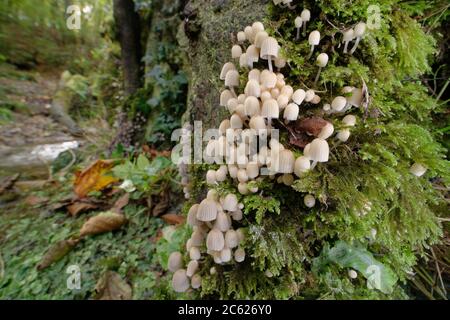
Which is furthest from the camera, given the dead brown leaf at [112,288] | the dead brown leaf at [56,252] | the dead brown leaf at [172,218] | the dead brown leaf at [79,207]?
the dead brown leaf at [79,207]

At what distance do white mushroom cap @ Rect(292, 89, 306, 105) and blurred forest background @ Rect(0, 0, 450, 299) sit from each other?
2.79 feet

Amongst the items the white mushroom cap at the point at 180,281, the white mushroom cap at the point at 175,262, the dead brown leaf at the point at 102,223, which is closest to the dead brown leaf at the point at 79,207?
the dead brown leaf at the point at 102,223

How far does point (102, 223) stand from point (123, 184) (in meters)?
0.50

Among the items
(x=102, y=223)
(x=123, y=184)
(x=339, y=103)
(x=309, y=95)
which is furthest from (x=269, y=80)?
(x=123, y=184)

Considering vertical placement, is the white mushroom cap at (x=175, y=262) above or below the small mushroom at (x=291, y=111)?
below

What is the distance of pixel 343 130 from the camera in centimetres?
116

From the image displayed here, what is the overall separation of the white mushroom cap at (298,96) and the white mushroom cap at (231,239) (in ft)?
2.04

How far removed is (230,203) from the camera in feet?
3.77

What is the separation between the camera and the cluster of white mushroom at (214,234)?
44.9 inches

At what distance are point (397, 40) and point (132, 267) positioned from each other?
2.37 m

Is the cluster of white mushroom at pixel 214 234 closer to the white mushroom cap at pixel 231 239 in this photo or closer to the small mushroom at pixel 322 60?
the white mushroom cap at pixel 231 239

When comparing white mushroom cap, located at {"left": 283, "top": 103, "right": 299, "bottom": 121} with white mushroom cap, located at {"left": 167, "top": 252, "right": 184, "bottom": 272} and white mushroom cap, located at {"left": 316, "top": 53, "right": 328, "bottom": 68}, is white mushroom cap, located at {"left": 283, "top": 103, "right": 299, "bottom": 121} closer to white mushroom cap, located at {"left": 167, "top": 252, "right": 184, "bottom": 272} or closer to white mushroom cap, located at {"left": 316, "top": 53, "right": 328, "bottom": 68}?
white mushroom cap, located at {"left": 316, "top": 53, "right": 328, "bottom": 68}

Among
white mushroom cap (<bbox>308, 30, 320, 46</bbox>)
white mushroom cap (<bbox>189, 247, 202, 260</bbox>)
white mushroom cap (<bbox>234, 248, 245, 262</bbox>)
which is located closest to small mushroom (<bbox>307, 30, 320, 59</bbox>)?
white mushroom cap (<bbox>308, 30, 320, 46</bbox>)

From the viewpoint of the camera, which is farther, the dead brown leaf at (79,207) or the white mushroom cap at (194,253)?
the dead brown leaf at (79,207)
